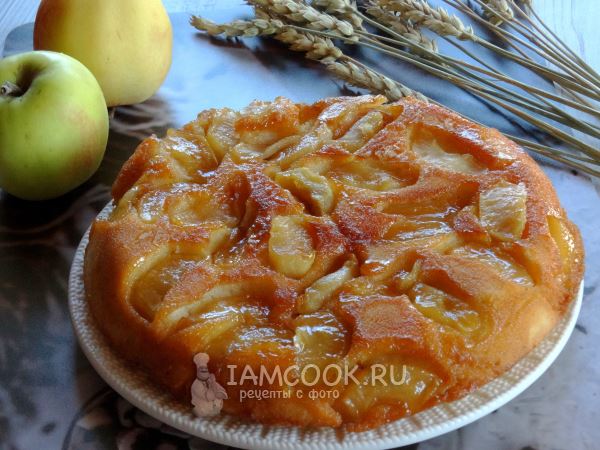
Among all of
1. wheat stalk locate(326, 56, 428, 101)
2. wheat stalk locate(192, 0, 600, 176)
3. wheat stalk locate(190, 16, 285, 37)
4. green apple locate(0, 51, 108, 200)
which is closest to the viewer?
green apple locate(0, 51, 108, 200)

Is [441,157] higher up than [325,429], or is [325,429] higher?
[441,157]

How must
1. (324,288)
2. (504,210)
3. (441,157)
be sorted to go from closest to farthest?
(324,288) < (504,210) < (441,157)

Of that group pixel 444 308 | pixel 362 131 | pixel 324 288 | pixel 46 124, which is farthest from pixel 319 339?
pixel 46 124

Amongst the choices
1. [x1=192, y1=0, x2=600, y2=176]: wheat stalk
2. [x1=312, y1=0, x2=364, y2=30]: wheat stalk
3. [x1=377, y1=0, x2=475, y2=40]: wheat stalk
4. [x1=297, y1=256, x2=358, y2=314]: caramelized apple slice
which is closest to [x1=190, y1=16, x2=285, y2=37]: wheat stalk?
[x1=192, y1=0, x2=600, y2=176]: wheat stalk

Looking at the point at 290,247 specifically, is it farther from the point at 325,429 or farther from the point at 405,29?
the point at 405,29

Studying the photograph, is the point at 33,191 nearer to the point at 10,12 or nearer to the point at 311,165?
the point at 311,165

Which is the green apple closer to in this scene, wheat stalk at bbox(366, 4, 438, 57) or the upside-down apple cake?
the upside-down apple cake
